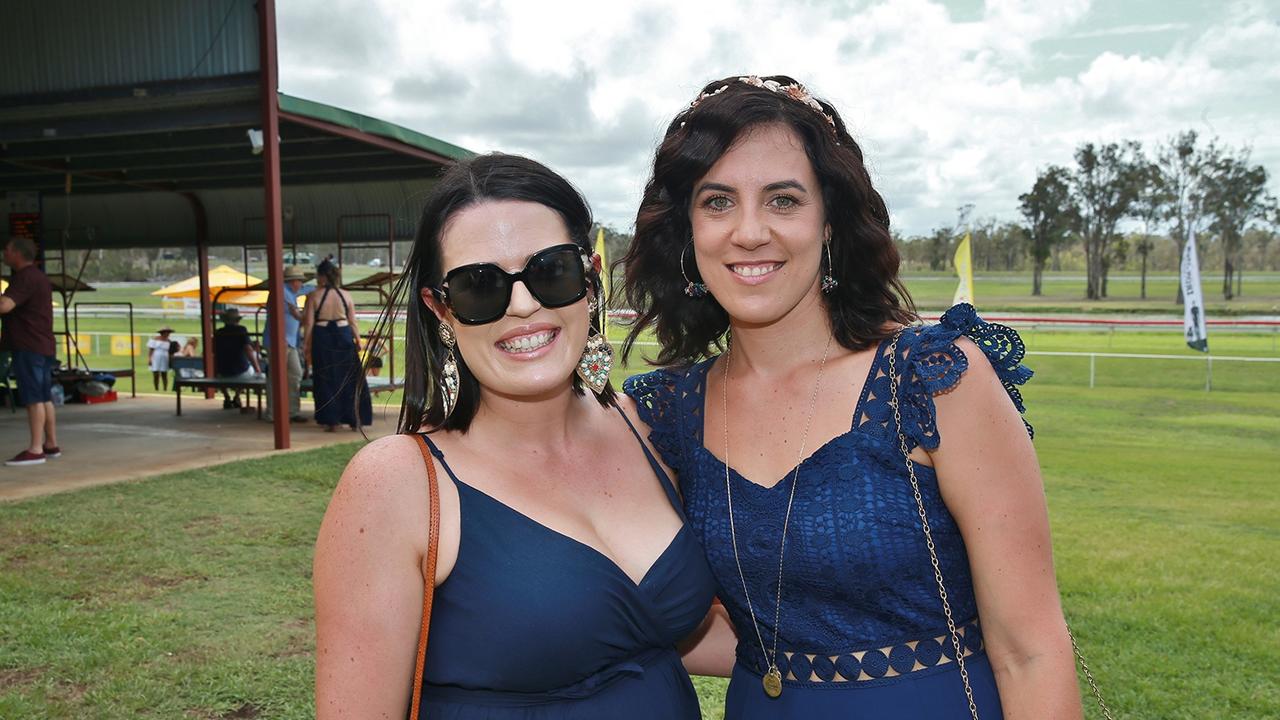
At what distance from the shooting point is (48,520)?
7.17 meters

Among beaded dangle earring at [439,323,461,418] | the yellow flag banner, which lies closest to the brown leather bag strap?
beaded dangle earring at [439,323,461,418]

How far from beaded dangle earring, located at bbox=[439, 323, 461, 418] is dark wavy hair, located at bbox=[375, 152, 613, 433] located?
0.5 inches

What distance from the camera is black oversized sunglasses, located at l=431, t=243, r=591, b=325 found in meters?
1.90

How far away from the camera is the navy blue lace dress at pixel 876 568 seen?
1.82 m

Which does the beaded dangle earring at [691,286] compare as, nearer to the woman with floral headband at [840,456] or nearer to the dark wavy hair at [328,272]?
the woman with floral headband at [840,456]

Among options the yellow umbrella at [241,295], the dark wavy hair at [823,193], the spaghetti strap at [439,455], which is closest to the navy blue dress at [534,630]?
the spaghetti strap at [439,455]

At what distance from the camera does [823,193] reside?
6.92 ft

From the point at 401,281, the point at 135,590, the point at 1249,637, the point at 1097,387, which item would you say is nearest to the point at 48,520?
the point at 135,590

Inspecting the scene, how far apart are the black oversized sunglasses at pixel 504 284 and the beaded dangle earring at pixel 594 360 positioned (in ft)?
0.43

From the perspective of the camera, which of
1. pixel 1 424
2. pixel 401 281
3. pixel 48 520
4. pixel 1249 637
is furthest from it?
pixel 1 424

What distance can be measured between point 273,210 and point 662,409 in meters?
8.53

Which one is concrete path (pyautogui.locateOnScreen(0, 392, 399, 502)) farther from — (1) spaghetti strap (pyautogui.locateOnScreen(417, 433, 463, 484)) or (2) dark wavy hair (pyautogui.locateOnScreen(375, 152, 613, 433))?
(1) spaghetti strap (pyautogui.locateOnScreen(417, 433, 463, 484))

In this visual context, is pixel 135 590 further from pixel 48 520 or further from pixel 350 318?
pixel 350 318

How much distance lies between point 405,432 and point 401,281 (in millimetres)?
335
